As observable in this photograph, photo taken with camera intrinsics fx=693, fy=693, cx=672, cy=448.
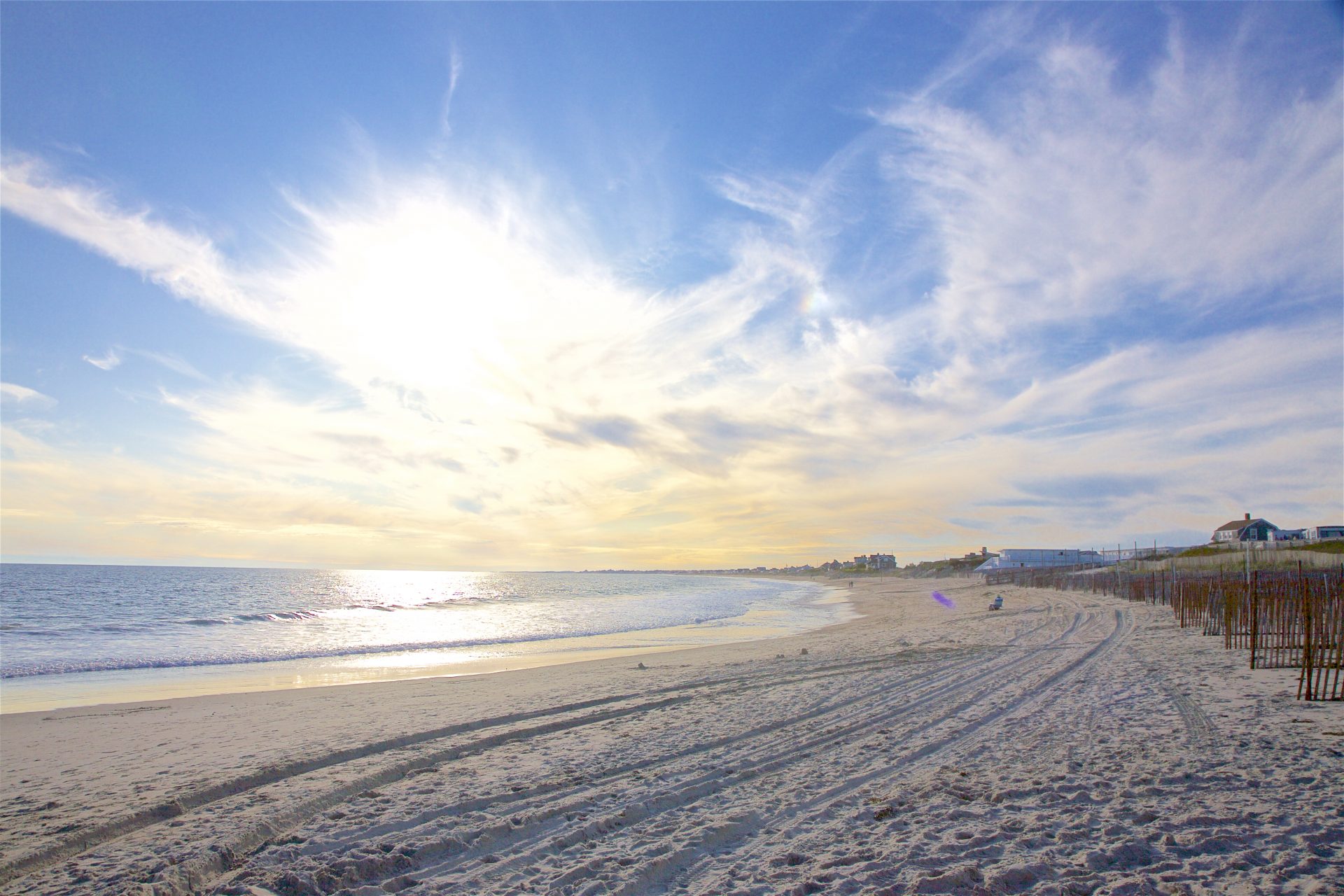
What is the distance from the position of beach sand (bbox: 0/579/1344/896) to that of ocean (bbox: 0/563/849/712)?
15.3 ft

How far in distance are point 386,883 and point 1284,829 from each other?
6181 mm

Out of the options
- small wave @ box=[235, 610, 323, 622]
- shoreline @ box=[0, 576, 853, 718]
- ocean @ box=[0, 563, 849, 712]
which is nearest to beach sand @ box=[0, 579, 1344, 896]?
shoreline @ box=[0, 576, 853, 718]

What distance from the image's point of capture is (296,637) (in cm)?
2509

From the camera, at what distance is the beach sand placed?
461cm

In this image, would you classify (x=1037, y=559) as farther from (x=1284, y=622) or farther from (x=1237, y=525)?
(x=1284, y=622)

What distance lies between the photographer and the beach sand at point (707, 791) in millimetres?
4613

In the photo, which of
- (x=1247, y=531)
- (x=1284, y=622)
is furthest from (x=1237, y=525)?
(x=1284, y=622)

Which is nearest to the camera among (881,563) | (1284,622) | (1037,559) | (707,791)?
(707,791)

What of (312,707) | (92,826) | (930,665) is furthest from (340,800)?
(930,665)

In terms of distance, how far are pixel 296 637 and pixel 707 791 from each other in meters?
23.8

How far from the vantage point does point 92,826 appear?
574 centimetres

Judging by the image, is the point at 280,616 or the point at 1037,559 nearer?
the point at 280,616

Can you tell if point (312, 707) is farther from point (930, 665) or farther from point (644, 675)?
point (930, 665)

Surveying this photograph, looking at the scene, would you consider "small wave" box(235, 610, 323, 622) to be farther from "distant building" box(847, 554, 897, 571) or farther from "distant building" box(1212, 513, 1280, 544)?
"distant building" box(847, 554, 897, 571)
